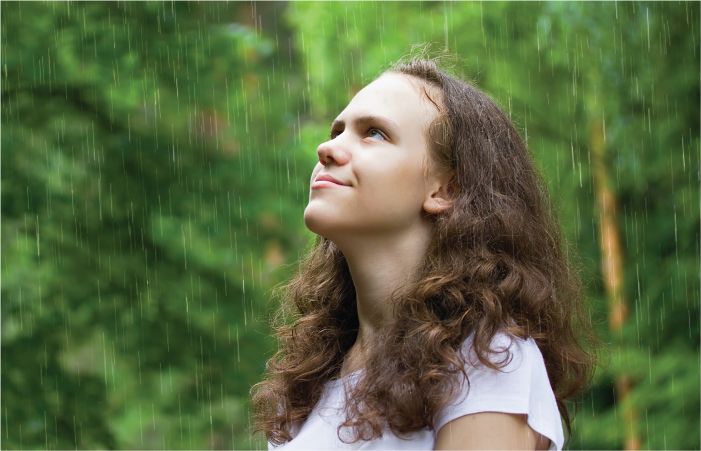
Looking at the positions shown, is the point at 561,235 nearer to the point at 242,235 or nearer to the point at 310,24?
the point at 242,235

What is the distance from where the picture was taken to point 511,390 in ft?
6.35

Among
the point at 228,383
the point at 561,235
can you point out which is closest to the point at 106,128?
the point at 228,383

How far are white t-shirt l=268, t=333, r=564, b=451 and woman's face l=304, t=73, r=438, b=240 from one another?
364 millimetres

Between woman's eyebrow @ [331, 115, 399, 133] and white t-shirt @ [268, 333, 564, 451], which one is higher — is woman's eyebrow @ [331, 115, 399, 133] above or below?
above

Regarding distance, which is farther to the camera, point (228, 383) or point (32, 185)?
point (228, 383)

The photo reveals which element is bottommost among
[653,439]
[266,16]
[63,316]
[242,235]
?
[653,439]

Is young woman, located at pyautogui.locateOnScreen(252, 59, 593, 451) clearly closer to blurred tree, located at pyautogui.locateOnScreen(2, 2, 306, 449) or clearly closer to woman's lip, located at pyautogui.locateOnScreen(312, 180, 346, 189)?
woman's lip, located at pyautogui.locateOnScreen(312, 180, 346, 189)

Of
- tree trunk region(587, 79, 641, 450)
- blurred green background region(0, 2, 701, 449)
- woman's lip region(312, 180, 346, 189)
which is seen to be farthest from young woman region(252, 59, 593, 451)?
tree trunk region(587, 79, 641, 450)

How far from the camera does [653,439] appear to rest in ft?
21.5

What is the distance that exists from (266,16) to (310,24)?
17.2ft

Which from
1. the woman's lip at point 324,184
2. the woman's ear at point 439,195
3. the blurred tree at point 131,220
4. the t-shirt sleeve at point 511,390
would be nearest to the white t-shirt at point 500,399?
the t-shirt sleeve at point 511,390

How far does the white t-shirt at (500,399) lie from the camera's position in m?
1.93

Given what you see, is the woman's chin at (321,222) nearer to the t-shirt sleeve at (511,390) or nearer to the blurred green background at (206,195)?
the t-shirt sleeve at (511,390)

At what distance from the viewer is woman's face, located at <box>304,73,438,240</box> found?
221cm
